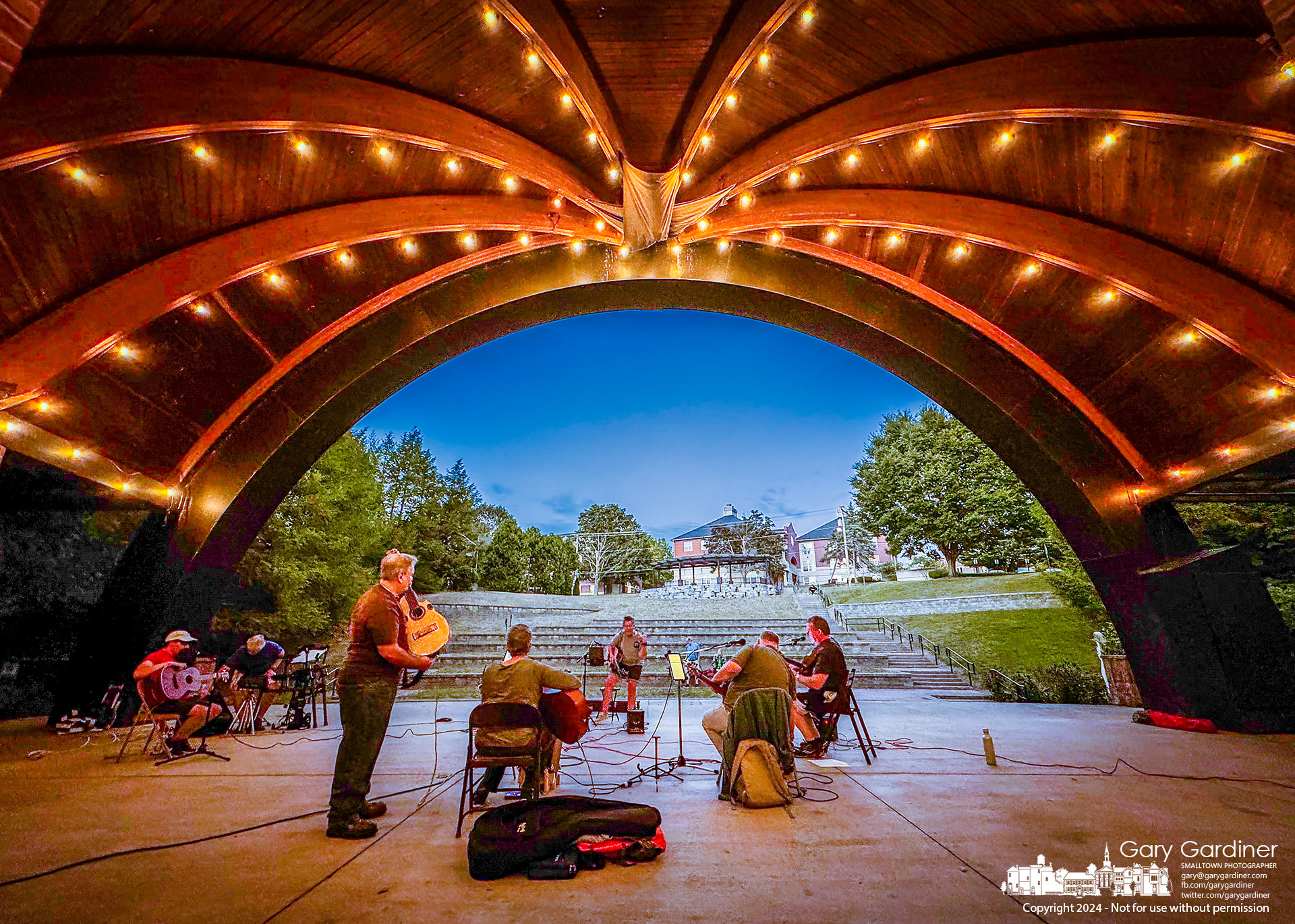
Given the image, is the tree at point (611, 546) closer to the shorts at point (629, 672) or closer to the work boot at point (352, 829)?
the shorts at point (629, 672)

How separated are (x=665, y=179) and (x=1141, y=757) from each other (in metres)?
9.11

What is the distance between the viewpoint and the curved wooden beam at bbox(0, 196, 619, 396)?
22.5 feet

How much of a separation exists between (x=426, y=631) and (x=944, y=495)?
33.7 meters

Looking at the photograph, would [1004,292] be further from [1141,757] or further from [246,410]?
[246,410]

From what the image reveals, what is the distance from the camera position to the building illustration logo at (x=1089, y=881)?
9.52ft

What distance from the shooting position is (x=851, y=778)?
5453mm

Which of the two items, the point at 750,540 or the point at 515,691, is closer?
the point at 515,691

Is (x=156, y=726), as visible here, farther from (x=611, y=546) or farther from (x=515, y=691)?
(x=611, y=546)

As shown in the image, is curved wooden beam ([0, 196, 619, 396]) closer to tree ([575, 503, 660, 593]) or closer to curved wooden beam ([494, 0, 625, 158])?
curved wooden beam ([494, 0, 625, 158])

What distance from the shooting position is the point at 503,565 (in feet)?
122

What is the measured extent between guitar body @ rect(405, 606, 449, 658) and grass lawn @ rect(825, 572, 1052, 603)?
936 inches

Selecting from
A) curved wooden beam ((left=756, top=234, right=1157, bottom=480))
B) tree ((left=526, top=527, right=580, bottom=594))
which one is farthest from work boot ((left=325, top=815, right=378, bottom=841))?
tree ((left=526, top=527, right=580, bottom=594))

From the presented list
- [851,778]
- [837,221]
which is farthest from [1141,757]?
[837,221]

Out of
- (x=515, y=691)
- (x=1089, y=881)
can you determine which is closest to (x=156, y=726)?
(x=515, y=691)
